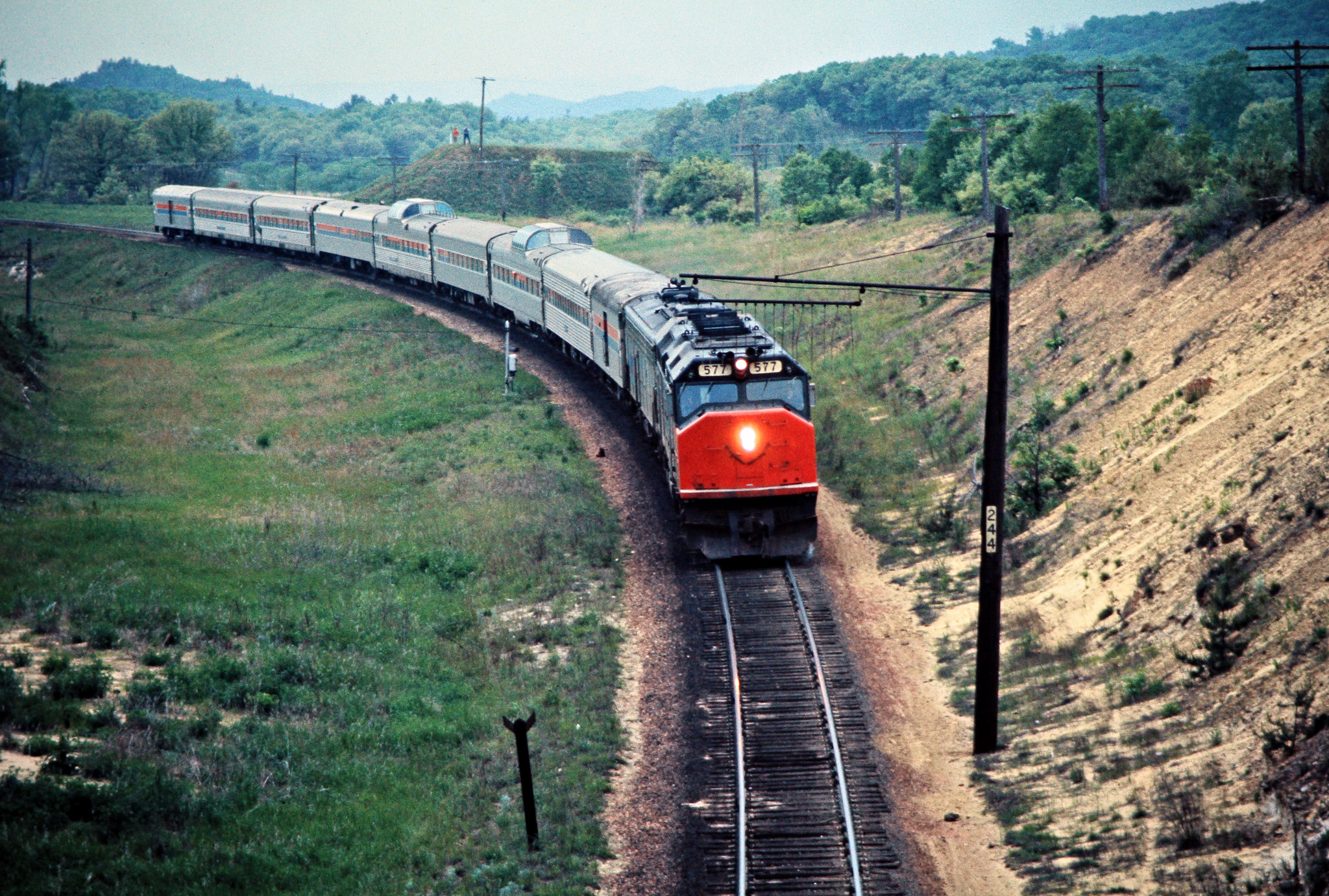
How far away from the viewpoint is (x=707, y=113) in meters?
182

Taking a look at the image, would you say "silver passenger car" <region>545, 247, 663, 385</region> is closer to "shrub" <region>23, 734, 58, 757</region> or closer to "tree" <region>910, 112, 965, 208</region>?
Answer: "shrub" <region>23, 734, 58, 757</region>

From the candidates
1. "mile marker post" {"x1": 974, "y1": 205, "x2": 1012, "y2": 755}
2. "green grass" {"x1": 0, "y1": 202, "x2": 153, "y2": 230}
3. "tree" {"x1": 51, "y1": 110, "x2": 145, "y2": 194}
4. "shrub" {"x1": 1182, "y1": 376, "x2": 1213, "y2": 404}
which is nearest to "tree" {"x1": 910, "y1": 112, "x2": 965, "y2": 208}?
"shrub" {"x1": 1182, "y1": 376, "x2": 1213, "y2": 404}

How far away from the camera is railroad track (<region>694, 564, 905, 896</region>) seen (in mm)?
13977

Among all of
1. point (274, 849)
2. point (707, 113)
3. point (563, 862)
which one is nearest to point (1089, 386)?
point (563, 862)

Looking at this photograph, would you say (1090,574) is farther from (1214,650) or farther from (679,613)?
(679,613)

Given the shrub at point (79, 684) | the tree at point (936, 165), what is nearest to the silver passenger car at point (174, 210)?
the tree at point (936, 165)

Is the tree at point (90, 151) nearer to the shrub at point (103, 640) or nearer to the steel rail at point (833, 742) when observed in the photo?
the shrub at point (103, 640)

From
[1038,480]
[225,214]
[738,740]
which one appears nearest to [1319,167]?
[1038,480]

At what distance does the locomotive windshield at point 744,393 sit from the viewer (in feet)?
76.9

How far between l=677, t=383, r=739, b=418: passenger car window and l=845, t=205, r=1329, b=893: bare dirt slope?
5.78 meters

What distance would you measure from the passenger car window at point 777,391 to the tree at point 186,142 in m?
122

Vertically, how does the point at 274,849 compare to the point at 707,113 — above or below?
Answer: below

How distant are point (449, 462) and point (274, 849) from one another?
21915mm

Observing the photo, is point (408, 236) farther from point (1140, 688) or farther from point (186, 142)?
point (186, 142)
